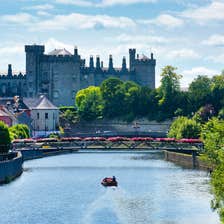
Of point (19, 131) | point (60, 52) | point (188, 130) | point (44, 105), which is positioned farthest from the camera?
point (60, 52)

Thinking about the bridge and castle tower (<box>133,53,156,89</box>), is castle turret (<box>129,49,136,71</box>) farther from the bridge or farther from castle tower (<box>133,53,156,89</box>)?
the bridge

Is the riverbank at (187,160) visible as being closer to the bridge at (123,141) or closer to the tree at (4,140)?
the bridge at (123,141)

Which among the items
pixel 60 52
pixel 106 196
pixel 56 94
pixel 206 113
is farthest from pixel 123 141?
pixel 60 52

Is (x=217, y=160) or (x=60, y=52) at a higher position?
(x=60, y=52)

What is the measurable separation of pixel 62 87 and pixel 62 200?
375ft

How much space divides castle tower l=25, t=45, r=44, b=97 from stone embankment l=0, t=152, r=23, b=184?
92184 mm

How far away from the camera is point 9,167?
79.7 metres

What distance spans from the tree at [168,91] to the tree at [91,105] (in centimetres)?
930

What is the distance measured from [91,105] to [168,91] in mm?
11623

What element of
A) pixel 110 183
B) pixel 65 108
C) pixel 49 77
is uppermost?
pixel 49 77

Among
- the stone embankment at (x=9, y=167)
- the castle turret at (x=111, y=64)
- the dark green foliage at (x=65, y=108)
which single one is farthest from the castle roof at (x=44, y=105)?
the stone embankment at (x=9, y=167)

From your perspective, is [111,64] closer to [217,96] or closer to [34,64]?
[34,64]

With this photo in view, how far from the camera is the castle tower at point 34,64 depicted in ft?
594

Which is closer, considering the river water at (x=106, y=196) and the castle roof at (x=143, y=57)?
the river water at (x=106, y=196)
